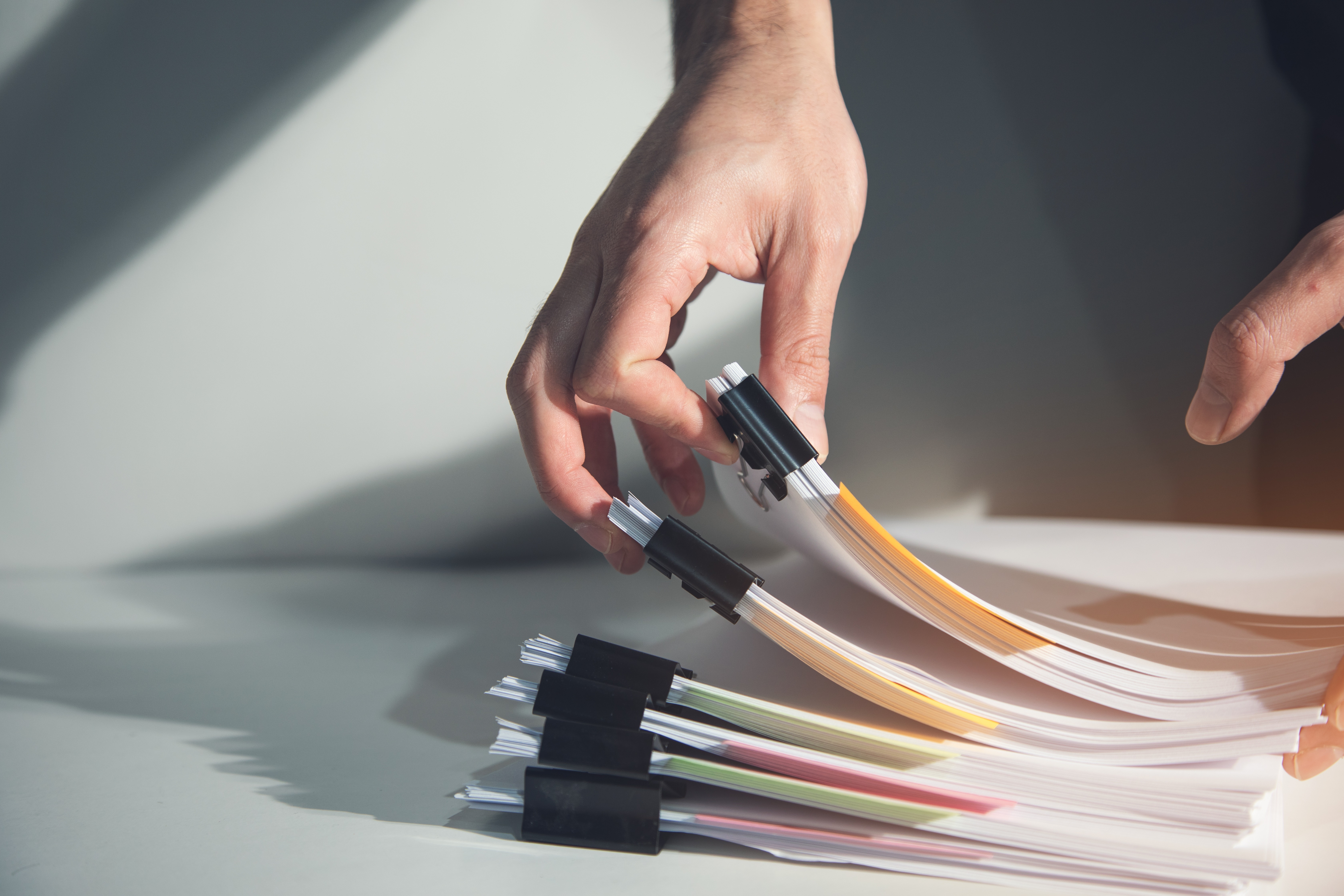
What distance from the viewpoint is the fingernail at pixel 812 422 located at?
30.4 inches

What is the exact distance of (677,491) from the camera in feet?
3.43

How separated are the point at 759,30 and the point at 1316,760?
92 cm

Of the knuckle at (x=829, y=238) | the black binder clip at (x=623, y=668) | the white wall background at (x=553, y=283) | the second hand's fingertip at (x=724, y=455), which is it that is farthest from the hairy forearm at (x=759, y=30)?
the black binder clip at (x=623, y=668)

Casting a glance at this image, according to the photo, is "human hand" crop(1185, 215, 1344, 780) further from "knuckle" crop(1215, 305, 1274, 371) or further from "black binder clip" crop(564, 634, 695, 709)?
"black binder clip" crop(564, 634, 695, 709)

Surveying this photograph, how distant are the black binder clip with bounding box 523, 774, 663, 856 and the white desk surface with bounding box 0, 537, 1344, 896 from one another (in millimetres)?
13

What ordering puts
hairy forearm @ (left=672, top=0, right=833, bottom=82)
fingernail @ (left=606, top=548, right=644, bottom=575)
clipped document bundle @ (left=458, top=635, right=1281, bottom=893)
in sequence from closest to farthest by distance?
1. clipped document bundle @ (left=458, top=635, right=1281, bottom=893)
2. fingernail @ (left=606, top=548, right=644, bottom=575)
3. hairy forearm @ (left=672, top=0, right=833, bottom=82)

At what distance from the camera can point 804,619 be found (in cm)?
58

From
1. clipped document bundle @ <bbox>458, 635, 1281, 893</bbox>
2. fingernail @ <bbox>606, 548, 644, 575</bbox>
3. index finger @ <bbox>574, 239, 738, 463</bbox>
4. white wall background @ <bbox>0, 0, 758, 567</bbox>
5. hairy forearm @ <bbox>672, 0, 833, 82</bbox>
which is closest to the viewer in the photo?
clipped document bundle @ <bbox>458, 635, 1281, 893</bbox>

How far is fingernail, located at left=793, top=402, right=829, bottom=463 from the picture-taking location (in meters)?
0.77

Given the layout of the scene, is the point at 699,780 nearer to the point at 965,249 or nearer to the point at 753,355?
the point at 753,355

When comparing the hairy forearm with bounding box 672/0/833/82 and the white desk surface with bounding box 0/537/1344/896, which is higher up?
the hairy forearm with bounding box 672/0/833/82

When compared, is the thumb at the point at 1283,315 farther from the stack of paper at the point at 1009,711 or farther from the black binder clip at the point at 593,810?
the black binder clip at the point at 593,810

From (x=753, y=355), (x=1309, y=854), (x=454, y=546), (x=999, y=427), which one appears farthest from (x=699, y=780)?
(x=999, y=427)

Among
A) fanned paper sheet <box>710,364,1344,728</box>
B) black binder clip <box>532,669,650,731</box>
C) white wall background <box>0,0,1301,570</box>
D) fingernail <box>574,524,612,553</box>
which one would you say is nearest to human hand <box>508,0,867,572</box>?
fingernail <box>574,524,612,553</box>
